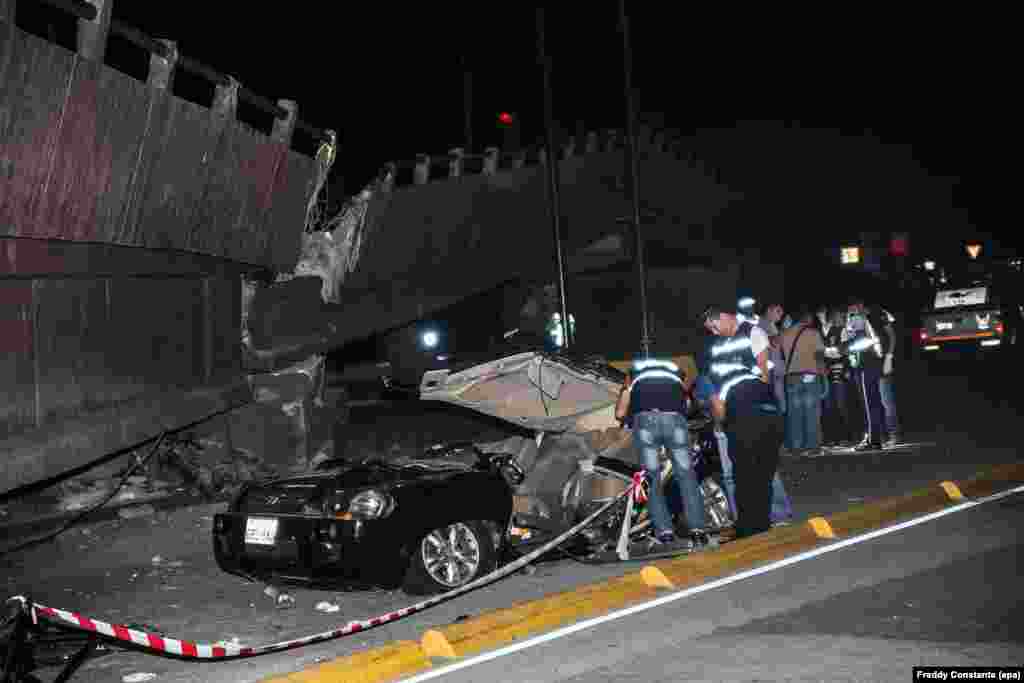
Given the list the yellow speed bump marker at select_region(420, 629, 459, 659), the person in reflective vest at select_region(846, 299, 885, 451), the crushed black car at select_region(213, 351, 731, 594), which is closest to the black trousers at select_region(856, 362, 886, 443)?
the person in reflective vest at select_region(846, 299, 885, 451)

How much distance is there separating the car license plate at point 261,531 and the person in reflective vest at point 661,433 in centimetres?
283

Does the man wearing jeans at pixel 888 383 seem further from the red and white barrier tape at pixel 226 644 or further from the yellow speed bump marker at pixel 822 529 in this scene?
the red and white barrier tape at pixel 226 644

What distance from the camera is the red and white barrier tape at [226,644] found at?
594 centimetres

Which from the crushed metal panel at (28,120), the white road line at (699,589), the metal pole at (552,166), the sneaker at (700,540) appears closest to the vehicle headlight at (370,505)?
the white road line at (699,589)

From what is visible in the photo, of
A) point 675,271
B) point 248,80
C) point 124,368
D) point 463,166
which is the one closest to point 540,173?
point 463,166

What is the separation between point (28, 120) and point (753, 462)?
621cm

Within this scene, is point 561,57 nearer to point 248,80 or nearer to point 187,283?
point 248,80

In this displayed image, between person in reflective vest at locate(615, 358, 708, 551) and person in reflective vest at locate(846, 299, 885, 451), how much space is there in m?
5.92

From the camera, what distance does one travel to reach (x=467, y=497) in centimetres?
823

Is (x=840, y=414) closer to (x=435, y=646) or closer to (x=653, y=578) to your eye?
(x=653, y=578)

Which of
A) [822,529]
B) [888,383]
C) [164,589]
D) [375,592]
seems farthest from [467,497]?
[888,383]

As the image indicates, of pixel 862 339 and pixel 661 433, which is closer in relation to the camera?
pixel 661 433

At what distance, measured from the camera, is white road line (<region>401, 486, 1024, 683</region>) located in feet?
21.0

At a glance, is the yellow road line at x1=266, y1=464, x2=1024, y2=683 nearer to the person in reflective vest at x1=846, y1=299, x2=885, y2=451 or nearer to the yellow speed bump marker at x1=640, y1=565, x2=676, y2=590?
the yellow speed bump marker at x1=640, y1=565, x2=676, y2=590
